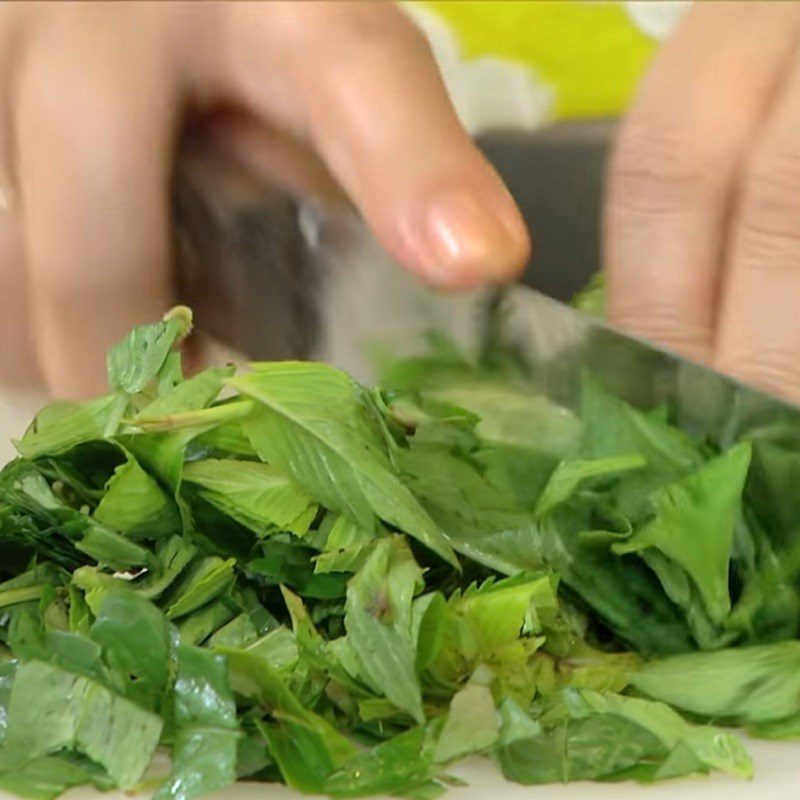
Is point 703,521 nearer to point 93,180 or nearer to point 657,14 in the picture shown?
point 93,180

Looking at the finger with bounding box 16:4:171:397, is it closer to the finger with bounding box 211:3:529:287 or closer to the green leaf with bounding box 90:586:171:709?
the finger with bounding box 211:3:529:287

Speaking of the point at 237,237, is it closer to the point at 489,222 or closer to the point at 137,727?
the point at 489,222

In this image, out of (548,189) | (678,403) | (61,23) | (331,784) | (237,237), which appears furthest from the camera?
(548,189)

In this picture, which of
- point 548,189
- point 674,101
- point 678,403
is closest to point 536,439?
point 678,403

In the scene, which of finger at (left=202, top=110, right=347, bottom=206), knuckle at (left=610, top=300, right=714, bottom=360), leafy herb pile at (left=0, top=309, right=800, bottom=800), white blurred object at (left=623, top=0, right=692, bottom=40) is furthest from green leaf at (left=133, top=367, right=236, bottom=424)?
white blurred object at (left=623, top=0, right=692, bottom=40)

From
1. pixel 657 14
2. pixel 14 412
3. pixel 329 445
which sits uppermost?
pixel 657 14

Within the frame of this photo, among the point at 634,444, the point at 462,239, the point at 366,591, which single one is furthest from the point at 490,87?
the point at 366,591

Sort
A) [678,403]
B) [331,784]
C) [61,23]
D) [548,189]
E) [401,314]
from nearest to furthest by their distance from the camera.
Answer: [331,784] → [678,403] → [401,314] → [61,23] → [548,189]
